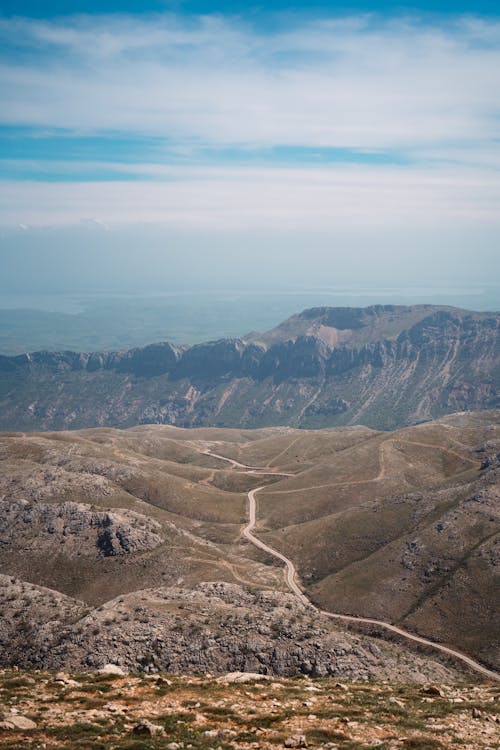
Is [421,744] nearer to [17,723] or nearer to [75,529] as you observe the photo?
[17,723]

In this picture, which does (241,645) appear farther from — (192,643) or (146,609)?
(146,609)

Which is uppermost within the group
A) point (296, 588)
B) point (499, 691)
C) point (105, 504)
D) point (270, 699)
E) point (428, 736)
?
point (428, 736)

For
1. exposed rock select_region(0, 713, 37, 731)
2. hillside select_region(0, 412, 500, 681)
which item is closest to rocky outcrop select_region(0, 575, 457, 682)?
hillside select_region(0, 412, 500, 681)

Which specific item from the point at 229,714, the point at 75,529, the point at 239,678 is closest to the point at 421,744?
→ the point at 229,714

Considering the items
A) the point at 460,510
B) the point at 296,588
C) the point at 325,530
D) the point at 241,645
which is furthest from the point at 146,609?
the point at 460,510

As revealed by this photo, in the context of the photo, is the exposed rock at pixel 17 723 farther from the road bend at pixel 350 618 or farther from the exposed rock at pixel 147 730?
the road bend at pixel 350 618

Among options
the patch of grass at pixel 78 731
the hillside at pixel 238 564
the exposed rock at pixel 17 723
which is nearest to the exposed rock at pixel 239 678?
the patch of grass at pixel 78 731

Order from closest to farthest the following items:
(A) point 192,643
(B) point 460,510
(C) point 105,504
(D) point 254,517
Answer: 1. (A) point 192,643
2. (B) point 460,510
3. (C) point 105,504
4. (D) point 254,517

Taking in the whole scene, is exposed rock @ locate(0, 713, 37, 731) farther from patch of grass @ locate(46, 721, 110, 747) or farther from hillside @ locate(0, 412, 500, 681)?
hillside @ locate(0, 412, 500, 681)
